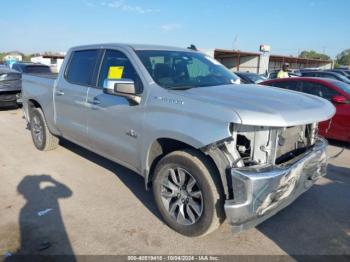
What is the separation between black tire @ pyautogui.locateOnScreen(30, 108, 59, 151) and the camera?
6.12m

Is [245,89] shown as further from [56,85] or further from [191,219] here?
[56,85]

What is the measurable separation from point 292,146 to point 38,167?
399 cm

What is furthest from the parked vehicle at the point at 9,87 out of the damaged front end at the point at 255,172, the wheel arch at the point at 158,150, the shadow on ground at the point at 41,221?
the damaged front end at the point at 255,172

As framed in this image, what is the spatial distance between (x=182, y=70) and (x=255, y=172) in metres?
1.77

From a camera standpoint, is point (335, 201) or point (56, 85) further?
point (56, 85)

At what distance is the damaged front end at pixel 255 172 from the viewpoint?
2750 millimetres

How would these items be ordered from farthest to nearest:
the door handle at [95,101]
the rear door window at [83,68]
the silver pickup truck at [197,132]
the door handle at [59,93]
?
1. the door handle at [59,93]
2. the rear door window at [83,68]
3. the door handle at [95,101]
4. the silver pickup truck at [197,132]

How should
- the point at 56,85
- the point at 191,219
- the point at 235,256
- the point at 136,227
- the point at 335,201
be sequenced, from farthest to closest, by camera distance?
the point at 56,85, the point at 335,201, the point at 136,227, the point at 191,219, the point at 235,256

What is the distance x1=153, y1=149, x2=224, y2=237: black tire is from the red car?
404 cm

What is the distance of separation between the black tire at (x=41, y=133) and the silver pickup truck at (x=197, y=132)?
157 centimetres

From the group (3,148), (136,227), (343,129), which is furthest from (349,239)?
(3,148)

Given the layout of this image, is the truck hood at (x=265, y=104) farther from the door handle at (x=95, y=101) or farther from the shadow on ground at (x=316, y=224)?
the door handle at (x=95, y=101)

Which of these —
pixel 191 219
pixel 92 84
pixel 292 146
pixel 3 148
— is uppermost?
pixel 92 84

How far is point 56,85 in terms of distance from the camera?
210 inches
